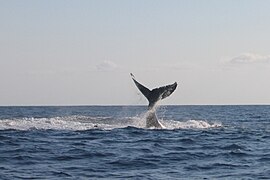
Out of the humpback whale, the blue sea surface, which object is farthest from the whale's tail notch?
the blue sea surface

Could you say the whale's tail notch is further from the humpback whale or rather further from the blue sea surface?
the blue sea surface

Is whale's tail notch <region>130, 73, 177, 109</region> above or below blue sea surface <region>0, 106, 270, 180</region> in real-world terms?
above

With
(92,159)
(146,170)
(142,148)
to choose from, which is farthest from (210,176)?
(142,148)

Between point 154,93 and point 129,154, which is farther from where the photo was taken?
point 154,93

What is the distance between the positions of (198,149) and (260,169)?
4.52 meters

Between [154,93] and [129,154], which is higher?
[154,93]

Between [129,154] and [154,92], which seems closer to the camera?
[129,154]

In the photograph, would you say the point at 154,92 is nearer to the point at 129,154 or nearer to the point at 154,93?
the point at 154,93

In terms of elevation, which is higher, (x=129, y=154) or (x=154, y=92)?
(x=154, y=92)

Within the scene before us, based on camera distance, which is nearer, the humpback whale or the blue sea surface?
the blue sea surface

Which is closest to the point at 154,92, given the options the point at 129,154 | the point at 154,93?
the point at 154,93

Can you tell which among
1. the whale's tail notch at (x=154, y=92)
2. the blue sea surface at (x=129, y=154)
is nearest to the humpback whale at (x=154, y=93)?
the whale's tail notch at (x=154, y=92)

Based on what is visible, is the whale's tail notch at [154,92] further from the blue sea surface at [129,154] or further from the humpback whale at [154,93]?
the blue sea surface at [129,154]

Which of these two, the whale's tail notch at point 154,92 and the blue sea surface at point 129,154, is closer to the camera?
the blue sea surface at point 129,154
